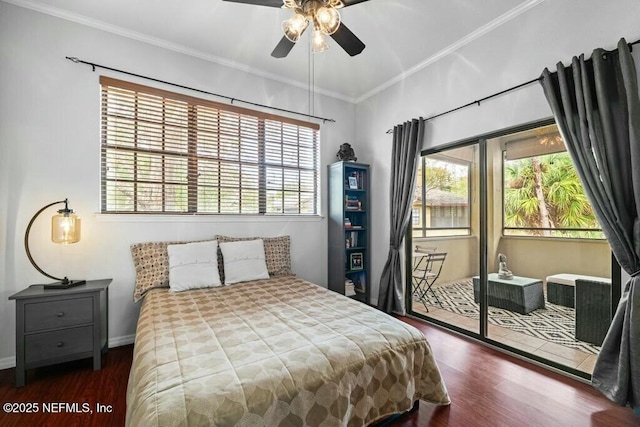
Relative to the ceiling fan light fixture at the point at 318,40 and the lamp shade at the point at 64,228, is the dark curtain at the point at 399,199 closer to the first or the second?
the ceiling fan light fixture at the point at 318,40

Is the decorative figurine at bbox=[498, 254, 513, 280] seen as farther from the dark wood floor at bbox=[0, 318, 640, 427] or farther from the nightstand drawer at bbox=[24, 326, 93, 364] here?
the nightstand drawer at bbox=[24, 326, 93, 364]

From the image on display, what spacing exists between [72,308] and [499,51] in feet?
14.0

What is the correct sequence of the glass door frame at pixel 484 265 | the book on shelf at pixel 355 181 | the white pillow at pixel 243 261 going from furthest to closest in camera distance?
the book on shelf at pixel 355 181
the white pillow at pixel 243 261
the glass door frame at pixel 484 265

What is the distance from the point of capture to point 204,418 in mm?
1081

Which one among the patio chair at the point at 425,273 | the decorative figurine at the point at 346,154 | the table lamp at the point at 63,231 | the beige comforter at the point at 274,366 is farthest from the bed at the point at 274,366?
the decorative figurine at the point at 346,154

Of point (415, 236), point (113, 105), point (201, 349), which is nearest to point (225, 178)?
point (113, 105)

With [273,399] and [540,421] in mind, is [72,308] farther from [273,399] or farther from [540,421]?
[540,421]

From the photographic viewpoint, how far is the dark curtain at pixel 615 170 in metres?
1.79

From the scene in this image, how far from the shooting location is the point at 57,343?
7.13ft

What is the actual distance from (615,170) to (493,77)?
4.31ft

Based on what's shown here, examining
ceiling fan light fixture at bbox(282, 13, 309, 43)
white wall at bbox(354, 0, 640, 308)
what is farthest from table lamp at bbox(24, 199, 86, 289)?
white wall at bbox(354, 0, 640, 308)

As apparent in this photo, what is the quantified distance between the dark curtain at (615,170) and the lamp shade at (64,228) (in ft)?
12.9

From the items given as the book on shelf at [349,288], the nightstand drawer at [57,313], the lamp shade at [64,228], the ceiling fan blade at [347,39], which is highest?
the ceiling fan blade at [347,39]

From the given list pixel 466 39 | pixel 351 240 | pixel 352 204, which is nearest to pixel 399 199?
pixel 352 204
